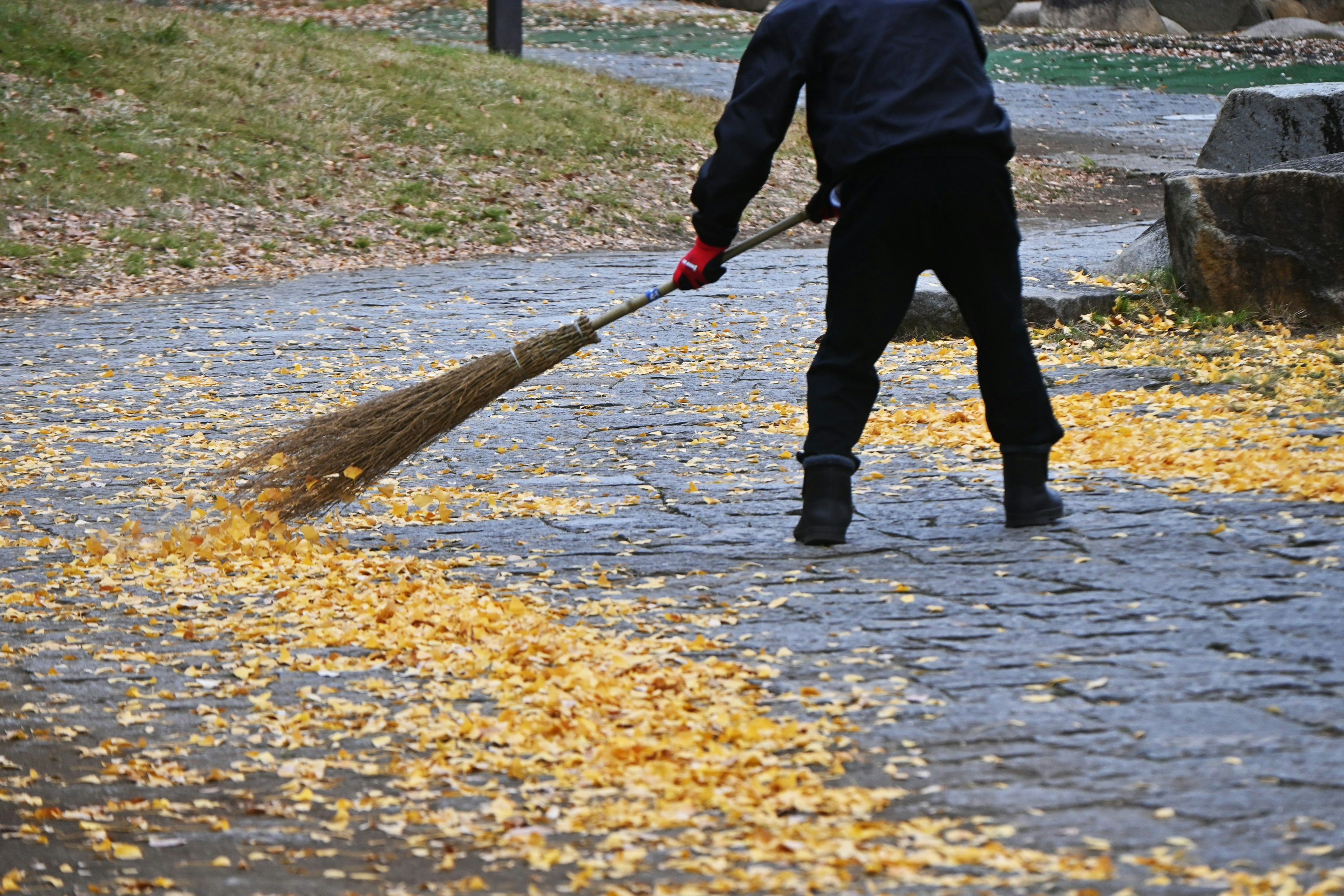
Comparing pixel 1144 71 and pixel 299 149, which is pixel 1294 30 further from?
pixel 299 149

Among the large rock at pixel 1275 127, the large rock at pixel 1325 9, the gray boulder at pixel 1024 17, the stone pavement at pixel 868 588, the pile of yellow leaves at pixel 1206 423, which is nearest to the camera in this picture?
the stone pavement at pixel 868 588

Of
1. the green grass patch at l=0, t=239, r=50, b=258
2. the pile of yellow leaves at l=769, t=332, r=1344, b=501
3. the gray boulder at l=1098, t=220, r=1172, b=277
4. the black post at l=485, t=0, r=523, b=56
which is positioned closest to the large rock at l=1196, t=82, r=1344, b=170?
the gray boulder at l=1098, t=220, r=1172, b=277

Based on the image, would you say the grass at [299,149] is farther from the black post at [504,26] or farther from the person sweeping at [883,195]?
the person sweeping at [883,195]

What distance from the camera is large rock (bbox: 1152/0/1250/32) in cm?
2469

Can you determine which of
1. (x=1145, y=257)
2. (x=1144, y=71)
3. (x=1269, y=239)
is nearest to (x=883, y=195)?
(x=1269, y=239)

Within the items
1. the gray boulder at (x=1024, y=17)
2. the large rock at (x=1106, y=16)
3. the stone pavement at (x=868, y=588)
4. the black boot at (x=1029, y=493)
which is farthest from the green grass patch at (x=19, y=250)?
the gray boulder at (x=1024, y=17)

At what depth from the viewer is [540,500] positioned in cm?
520

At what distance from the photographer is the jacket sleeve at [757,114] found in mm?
4109

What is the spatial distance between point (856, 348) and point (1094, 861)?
1975 millimetres

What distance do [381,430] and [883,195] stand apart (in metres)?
1.88

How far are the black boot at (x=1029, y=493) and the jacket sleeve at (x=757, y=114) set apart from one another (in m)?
1.07

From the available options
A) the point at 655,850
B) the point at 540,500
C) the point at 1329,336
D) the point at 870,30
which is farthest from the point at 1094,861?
the point at 1329,336

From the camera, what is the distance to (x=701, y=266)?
14.5 feet

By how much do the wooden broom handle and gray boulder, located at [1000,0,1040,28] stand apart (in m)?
22.3
